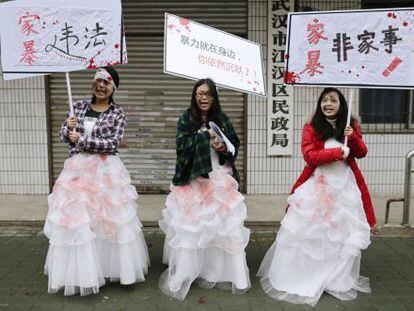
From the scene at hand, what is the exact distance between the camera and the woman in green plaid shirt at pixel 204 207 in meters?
4.17

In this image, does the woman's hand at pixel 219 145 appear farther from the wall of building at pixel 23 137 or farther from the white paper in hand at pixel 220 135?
the wall of building at pixel 23 137

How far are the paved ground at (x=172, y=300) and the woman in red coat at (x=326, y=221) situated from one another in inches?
6.4

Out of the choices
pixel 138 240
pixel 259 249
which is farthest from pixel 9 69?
pixel 259 249

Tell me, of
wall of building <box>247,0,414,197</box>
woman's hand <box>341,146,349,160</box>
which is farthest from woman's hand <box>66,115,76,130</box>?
wall of building <box>247,0,414,197</box>

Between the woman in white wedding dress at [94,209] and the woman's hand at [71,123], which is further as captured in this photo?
the woman's hand at [71,123]

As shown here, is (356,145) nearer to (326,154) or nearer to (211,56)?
(326,154)

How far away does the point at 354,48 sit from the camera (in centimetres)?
416

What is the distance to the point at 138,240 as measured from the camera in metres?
4.46

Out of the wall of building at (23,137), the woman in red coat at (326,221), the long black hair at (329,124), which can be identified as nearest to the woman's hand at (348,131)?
the woman in red coat at (326,221)

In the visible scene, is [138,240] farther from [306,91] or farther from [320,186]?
[306,91]

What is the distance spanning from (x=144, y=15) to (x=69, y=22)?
347 centimetres

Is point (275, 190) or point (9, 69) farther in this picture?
point (275, 190)

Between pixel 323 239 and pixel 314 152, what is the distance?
79cm

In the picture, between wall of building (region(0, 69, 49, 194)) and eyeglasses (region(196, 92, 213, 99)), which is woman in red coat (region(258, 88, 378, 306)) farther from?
wall of building (region(0, 69, 49, 194))
